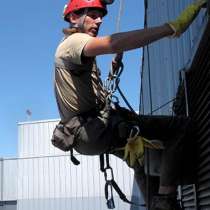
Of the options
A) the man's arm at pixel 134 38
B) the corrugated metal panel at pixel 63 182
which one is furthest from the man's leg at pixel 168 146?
the corrugated metal panel at pixel 63 182

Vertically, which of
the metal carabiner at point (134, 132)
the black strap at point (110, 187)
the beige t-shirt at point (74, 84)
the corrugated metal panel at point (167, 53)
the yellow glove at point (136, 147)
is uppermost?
the corrugated metal panel at point (167, 53)

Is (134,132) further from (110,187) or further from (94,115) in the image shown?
(110,187)

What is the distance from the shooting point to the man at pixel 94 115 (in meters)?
4.17

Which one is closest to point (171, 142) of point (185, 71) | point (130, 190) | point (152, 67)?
point (185, 71)

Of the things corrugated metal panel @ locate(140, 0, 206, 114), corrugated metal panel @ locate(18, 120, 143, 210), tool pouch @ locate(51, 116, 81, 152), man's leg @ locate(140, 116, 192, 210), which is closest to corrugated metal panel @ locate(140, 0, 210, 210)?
corrugated metal panel @ locate(140, 0, 206, 114)

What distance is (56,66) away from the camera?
4.37 m

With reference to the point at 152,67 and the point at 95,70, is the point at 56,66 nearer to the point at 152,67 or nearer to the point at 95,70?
the point at 95,70

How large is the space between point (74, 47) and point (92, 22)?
446 mm

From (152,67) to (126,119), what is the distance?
6.52 metres

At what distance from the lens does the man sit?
13.7 feet

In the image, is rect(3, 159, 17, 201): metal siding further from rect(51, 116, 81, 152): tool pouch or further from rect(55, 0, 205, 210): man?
rect(55, 0, 205, 210): man

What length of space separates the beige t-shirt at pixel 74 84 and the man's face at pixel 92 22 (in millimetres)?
193

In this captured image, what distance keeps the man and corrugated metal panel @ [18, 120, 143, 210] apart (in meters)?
21.3

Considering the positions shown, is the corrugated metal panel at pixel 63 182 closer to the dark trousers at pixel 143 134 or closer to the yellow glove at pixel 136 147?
the dark trousers at pixel 143 134
